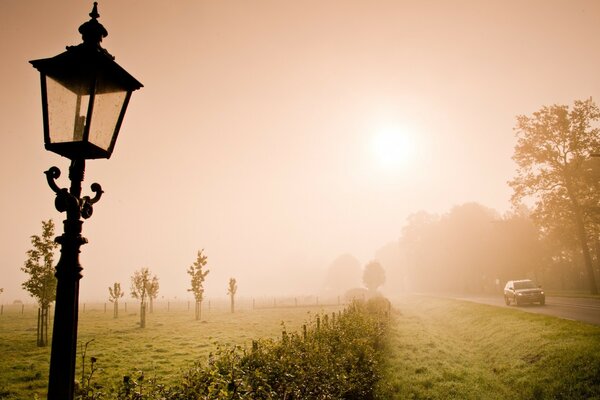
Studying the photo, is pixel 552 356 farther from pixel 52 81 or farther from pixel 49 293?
pixel 49 293

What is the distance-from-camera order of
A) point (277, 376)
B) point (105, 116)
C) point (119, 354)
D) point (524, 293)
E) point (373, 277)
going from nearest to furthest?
1. point (105, 116)
2. point (277, 376)
3. point (119, 354)
4. point (524, 293)
5. point (373, 277)

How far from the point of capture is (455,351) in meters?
17.5

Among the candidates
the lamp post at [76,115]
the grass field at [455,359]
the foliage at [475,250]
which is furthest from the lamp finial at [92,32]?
the foliage at [475,250]

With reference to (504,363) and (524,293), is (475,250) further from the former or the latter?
(504,363)

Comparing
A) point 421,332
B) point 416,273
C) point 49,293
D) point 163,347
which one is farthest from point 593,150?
point 416,273

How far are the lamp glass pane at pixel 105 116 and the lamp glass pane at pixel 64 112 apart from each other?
4.2 inches

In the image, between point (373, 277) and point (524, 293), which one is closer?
point (524, 293)

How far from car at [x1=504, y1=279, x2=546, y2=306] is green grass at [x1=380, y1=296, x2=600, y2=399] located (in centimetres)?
791

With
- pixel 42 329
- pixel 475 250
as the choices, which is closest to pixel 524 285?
pixel 475 250

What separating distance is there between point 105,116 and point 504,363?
54.3 feet

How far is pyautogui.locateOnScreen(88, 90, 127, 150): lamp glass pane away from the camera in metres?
3.49

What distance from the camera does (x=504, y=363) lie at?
13961mm

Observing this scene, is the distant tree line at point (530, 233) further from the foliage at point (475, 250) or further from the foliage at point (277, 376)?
the foliage at point (277, 376)

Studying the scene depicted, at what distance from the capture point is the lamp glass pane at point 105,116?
349cm
